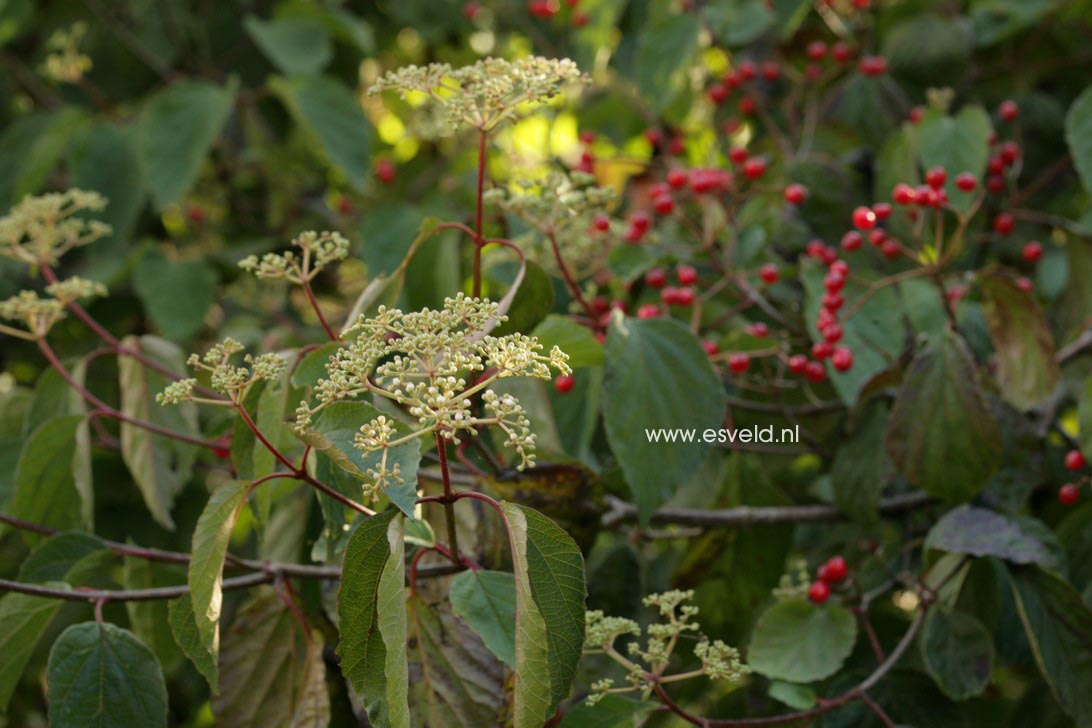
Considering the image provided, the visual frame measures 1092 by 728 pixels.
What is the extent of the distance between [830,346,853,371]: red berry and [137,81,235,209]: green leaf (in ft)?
5.06

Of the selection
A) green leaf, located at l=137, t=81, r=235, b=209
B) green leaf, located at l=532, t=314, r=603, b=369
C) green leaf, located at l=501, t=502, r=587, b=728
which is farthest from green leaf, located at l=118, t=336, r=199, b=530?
Answer: green leaf, located at l=137, t=81, r=235, b=209

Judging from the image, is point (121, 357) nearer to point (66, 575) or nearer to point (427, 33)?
point (66, 575)

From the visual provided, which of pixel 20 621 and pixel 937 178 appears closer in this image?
pixel 20 621

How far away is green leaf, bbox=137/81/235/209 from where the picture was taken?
2668mm

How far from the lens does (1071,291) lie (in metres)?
2.08

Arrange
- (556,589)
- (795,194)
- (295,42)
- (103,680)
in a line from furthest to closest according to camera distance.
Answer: (295,42) < (795,194) < (103,680) < (556,589)

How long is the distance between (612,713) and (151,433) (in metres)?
0.80

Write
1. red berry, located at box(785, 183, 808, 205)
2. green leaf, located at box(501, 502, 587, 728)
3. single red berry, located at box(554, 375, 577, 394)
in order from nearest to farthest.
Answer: green leaf, located at box(501, 502, 587, 728), single red berry, located at box(554, 375, 577, 394), red berry, located at box(785, 183, 808, 205)

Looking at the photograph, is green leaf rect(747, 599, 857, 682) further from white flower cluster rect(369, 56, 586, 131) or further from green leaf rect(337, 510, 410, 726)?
white flower cluster rect(369, 56, 586, 131)

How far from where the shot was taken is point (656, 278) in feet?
6.54

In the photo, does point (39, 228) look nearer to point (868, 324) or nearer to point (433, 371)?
point (433, 371)

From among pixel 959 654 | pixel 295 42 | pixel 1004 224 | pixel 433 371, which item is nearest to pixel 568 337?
pixel 433 371

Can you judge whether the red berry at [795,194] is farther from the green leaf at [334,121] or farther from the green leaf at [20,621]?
the green leaf at [20,621]

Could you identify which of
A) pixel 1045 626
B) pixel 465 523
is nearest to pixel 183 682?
pixel 465 523
